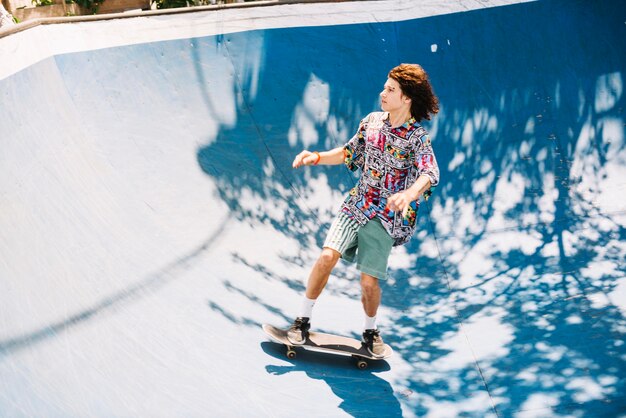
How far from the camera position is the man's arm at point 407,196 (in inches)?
121

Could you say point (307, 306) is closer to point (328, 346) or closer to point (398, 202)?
point (328, 346)

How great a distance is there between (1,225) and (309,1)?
3382 mm

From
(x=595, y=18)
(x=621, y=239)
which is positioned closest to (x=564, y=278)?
(x=621, y=239)

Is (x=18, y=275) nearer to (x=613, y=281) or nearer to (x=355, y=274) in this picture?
(x=355, y=274)

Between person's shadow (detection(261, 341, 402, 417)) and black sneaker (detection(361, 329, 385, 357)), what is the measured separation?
0.13 meters

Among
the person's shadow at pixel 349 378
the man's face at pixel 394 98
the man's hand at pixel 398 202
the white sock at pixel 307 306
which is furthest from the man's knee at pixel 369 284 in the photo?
the man's face at pixel 394 98

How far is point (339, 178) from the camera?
17.5ft

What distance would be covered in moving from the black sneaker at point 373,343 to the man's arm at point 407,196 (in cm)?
84

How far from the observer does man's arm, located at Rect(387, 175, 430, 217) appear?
3082 millimetres

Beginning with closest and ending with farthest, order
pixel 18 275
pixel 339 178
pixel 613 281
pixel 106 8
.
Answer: pixel 18 275
pixel 613 281
pixel 339 178
pixel 106 8

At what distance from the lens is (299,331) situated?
373cm

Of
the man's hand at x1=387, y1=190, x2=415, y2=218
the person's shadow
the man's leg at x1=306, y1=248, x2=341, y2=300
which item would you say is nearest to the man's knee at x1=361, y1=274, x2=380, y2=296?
the man's leg at x1=306, y1=248, x2=341, y2=300

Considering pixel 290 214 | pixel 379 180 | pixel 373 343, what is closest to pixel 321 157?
pixel 379 180

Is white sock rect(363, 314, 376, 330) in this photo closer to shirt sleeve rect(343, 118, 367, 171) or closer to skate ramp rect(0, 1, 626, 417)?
skate ramp rect(0, 1, 626, 417)
